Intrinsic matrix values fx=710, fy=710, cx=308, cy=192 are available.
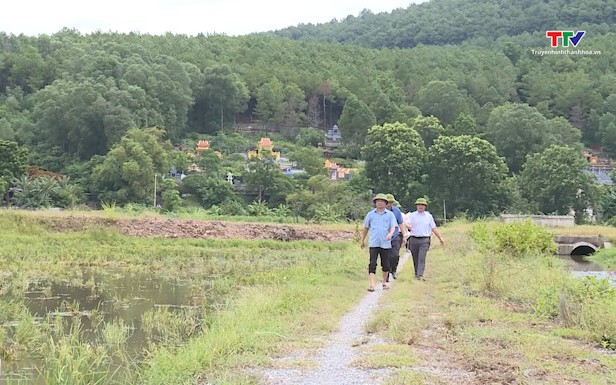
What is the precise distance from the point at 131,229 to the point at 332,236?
9.32 m

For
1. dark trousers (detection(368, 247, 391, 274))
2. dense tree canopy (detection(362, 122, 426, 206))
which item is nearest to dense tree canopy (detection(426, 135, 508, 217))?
dense tree canopy (detection(362, 122, 426, 206))

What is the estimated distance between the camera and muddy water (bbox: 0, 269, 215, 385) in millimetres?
9727

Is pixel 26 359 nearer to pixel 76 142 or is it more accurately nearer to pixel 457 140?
pixel 457 140

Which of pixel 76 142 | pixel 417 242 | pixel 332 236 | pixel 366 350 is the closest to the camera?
pixel 366 350

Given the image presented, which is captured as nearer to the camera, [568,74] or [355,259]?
[355,259]

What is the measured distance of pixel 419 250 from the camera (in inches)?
533

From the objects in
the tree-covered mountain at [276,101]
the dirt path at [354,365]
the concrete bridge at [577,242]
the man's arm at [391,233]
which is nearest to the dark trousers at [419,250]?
the man's arm at [391,233]

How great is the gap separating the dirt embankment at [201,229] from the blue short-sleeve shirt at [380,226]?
19.8 m

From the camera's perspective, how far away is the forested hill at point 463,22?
132250 mm

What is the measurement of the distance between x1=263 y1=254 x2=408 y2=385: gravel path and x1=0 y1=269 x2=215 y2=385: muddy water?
2.80m

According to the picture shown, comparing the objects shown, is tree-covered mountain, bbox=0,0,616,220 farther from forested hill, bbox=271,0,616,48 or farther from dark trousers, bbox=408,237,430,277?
dark trousers, bbox=408,237,430,277

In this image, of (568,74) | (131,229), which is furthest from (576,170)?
(568,74)

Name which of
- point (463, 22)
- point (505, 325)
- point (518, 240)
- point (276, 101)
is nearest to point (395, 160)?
point (518, 240)

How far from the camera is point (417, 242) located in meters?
13.5
